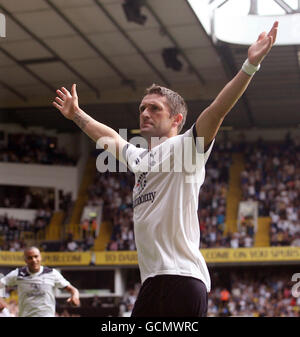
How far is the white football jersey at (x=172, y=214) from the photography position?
4383 mm

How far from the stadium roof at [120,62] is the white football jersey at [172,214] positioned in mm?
21325

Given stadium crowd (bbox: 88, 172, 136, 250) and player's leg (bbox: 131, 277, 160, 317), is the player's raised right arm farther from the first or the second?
stadium crowd (bbox: 88, 172, 136, 250)

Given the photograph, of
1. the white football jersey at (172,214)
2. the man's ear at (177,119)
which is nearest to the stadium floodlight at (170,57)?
the man's ear at (177,119)

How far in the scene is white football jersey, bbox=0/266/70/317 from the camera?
11.1m

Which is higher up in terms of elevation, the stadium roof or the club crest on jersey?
the stadium roof

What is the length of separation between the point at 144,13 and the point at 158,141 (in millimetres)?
22405

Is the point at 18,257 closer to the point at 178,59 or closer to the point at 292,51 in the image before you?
the point at 178,59

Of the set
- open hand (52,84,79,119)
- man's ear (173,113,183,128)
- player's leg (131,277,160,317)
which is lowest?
player's leg (131,277,160,317)

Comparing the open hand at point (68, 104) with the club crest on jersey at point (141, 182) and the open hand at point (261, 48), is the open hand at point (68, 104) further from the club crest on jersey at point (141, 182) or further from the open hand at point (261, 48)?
the open hand at point (261, 48)

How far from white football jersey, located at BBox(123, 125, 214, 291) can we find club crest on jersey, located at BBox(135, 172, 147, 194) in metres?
0.04

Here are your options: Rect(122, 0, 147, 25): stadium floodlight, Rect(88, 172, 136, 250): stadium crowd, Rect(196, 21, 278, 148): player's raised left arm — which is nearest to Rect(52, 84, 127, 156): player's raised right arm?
Rect(196, 21, 278, 148): player's raised left arm
